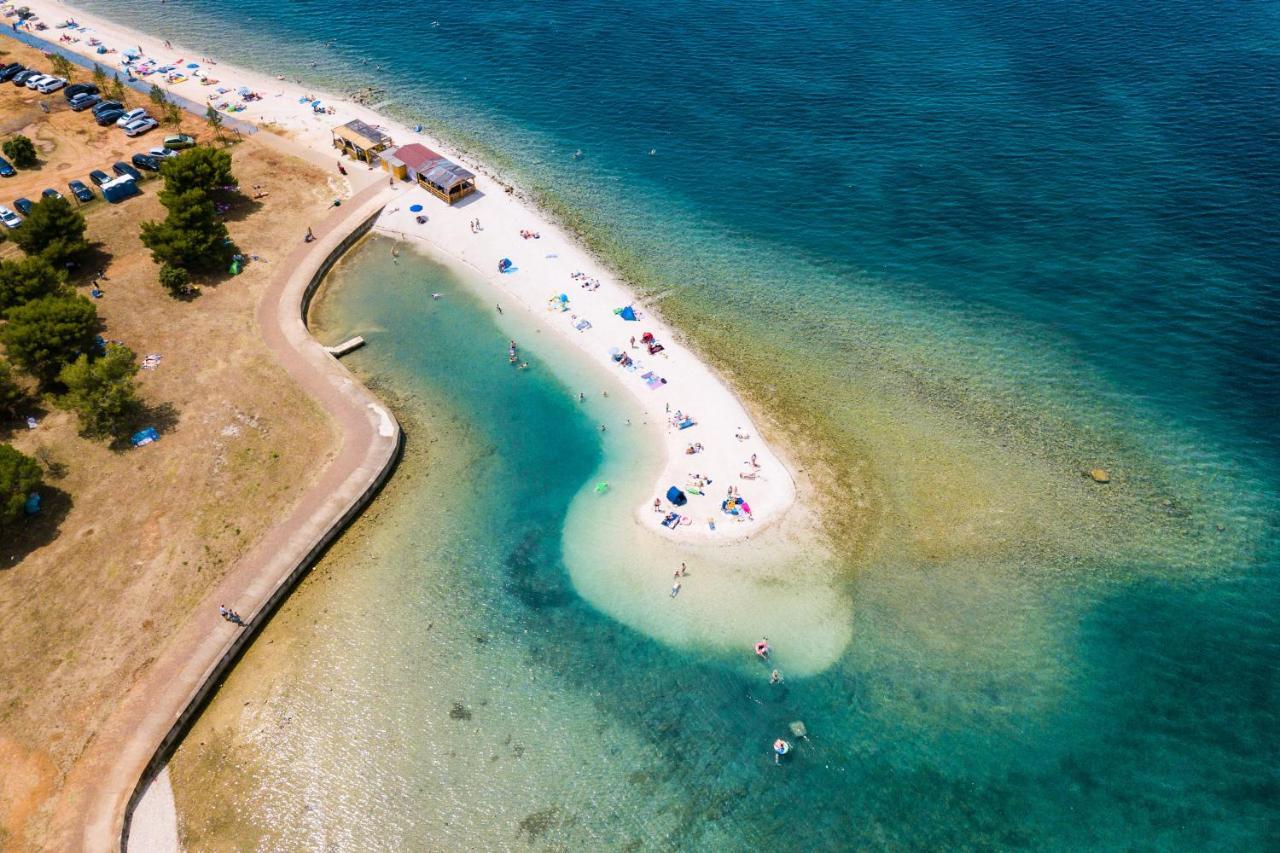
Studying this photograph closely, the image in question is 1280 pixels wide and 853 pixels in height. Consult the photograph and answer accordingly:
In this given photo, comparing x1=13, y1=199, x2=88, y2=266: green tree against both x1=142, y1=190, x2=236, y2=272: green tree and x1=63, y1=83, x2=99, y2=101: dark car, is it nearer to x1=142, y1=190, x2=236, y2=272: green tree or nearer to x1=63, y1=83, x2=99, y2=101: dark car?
x1=142, y1=190, x2=236, y2=272: green tree

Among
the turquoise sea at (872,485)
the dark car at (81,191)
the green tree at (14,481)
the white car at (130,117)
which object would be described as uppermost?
the white car at (130,117)

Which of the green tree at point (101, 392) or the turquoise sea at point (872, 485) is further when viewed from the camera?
the green tree at point (101, 392)

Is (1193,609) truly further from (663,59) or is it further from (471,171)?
(663,59)

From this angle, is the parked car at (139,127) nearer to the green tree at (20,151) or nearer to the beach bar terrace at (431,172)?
the green tree at (20,151)

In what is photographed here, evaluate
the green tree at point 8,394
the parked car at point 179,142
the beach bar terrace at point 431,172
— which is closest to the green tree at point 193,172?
the parked car at point 179,142

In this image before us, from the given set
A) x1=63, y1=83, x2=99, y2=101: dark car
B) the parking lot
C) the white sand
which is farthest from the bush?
x1=63, y1=83, x2=99, y2=101: dark car

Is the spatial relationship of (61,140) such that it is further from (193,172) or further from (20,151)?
(193,172)

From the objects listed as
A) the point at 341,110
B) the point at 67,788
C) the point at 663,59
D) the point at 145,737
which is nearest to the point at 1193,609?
the point at 145,737
